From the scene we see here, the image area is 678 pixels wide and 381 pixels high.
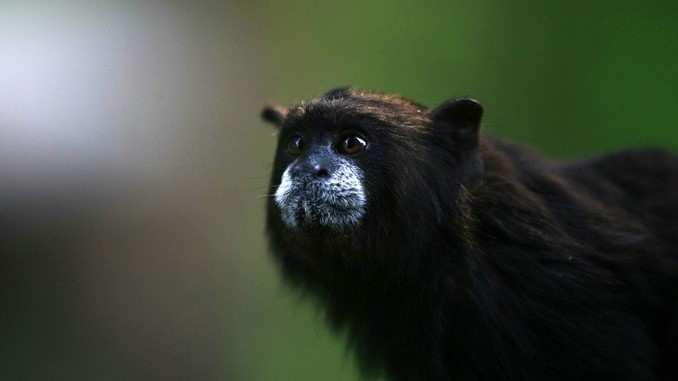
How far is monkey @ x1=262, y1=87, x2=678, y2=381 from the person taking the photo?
3391 mm

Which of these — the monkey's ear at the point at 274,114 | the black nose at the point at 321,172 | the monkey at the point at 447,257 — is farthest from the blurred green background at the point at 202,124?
the black nose at the point at 321,172

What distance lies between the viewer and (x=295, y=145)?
3.51 m

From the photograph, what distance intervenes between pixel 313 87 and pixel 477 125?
421 centimetres

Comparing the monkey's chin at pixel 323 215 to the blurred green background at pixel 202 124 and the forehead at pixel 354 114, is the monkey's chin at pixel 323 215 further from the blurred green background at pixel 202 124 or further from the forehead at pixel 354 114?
the blurred green background at pixel 202 124

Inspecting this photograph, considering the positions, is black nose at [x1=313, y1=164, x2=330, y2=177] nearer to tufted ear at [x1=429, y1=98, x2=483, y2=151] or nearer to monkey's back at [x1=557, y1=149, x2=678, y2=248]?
tufted ear at [x1=429, y1=98, x2=483, y2=151]

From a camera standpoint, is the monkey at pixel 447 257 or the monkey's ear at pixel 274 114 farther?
the monkey's ear at pixel 274 114

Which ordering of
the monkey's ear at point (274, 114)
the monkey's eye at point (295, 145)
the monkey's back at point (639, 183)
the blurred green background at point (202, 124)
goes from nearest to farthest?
the monkey's eye at point (295, 145)
the monkey's ear at point (274, 114)
the monkey's back at point (639, 183)
the blurred green background at point (202, 124)

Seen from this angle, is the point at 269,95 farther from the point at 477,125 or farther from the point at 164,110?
the point at 477,125

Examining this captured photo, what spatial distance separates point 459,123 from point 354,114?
45cm

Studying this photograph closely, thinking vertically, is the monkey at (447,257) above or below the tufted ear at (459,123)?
below

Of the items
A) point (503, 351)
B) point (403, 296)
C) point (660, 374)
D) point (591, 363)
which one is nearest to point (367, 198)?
point (403, 296)

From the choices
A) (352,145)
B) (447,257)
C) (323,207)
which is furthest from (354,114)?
(447,257)

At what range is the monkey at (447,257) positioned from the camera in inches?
133

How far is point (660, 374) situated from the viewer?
12.2ft
